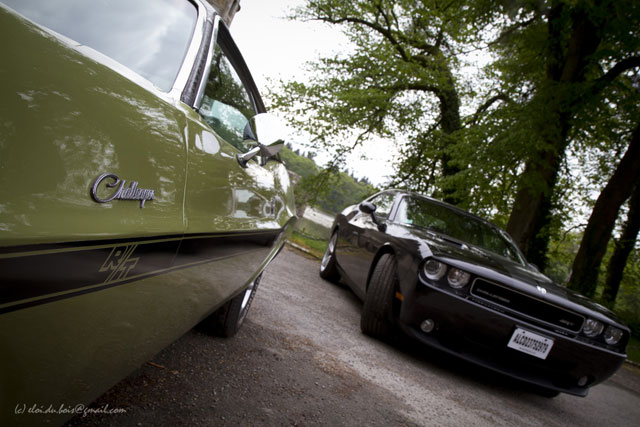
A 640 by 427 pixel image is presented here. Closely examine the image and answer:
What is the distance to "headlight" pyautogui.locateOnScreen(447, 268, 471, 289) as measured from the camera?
282cm

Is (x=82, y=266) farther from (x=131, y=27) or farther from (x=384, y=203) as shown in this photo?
(x=384, y=203)

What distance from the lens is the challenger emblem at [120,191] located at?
28.3 inches

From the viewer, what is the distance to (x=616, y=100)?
7.90 m

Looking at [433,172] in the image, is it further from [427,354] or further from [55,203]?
[55,203]

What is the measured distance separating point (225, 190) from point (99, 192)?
25.6 inches

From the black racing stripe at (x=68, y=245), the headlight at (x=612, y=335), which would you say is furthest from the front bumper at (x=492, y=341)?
the black racing stripe at (x=68, y=245)

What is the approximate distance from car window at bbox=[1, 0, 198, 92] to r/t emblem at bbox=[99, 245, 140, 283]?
0.44 meters

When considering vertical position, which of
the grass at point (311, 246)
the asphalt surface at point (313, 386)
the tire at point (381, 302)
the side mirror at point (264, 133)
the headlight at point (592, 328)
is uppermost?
the side mirror at point (264, 133)

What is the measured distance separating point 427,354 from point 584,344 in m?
1.15

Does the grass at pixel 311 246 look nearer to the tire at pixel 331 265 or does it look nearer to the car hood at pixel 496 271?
the tire at pixel 331 265

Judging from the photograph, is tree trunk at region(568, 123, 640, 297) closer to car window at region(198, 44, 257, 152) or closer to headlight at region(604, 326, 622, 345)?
headlight at region(604, 326, 622, 345)

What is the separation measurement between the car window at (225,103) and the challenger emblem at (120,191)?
527 millimetres

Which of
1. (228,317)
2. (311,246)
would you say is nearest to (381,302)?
(228,317)

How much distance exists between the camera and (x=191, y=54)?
1.28 metres
